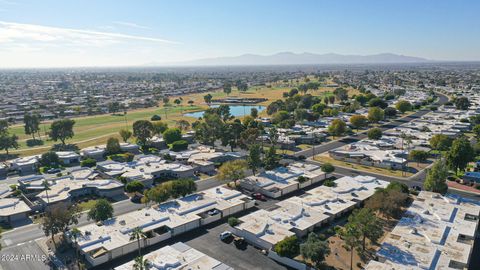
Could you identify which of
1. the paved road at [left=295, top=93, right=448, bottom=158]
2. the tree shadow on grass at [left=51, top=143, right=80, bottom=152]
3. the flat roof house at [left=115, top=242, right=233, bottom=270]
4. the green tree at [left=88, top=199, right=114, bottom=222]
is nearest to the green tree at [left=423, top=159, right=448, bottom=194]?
the paved road at [left=295, top=93, right=448, bottom=158]

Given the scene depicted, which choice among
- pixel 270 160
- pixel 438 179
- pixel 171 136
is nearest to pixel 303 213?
pixel 270 160

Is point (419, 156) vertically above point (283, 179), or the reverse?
point (419, 156)

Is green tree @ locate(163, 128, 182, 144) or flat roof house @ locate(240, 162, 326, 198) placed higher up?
green tree @ locate(163, 128, 182, 144)

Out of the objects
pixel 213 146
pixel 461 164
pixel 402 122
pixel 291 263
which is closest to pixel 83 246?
pixel 291 263

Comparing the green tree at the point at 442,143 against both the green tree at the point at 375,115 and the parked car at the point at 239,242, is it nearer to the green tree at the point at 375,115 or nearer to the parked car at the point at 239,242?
the green tree at the point at 375,115

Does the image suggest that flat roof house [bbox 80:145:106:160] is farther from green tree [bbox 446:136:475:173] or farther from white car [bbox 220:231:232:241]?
green tree [bbox 446:136:475:173]

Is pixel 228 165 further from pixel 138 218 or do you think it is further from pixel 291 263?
pixel 291 263

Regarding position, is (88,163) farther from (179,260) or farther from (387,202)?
(387,202)
